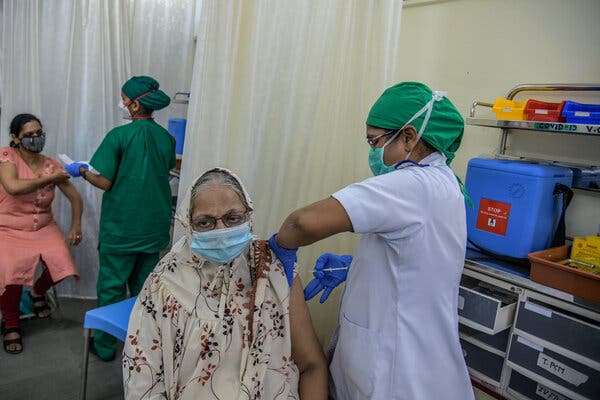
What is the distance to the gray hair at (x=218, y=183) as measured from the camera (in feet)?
4.25

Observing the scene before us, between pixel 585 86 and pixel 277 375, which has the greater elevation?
pixel 585 86

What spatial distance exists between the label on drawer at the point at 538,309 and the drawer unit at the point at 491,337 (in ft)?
0.60

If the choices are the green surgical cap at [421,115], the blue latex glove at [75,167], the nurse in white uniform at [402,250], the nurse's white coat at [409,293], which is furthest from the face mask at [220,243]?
the blue latex glove at [75,167]

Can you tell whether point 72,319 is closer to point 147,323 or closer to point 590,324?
point 147,323

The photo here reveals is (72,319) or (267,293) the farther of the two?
(72,319)

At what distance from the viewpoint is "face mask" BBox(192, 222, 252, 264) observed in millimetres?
1228

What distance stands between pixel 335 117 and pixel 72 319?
6.71 feet

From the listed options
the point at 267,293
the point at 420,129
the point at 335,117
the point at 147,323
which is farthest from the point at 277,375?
the point at 335,117

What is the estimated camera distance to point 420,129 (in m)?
1.16

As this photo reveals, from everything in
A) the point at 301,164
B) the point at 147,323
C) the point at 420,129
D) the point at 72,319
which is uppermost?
the point at 420,129

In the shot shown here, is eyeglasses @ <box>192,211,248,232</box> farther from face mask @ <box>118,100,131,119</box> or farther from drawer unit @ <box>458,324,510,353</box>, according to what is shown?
face mask @ <box>118,100,131,119</box>

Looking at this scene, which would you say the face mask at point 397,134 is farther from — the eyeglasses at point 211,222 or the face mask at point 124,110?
the face mask at point 124,110

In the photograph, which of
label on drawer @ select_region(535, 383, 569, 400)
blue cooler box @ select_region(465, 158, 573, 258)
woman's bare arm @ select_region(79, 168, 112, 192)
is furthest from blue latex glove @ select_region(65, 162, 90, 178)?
label on drawer @ select_region(535, 383, 569, 400)

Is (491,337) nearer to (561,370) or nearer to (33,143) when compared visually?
(561,370)
